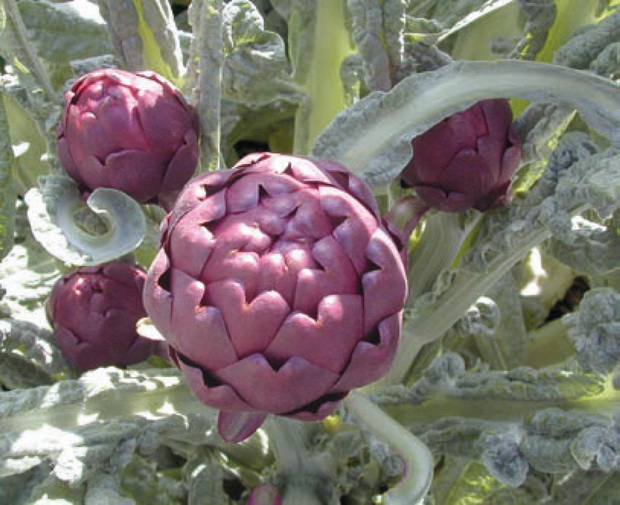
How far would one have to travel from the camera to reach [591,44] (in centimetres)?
89

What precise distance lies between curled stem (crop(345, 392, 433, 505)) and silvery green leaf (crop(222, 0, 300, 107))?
0.34m

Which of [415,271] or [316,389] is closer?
[316,389]

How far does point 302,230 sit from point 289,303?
0.18 ft

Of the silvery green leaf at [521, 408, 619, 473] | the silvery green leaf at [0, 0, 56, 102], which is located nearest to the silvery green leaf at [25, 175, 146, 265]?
the silvery green leaf at [0, 0, 56, 102]

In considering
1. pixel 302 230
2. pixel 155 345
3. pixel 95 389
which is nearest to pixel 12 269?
pixel 155 345

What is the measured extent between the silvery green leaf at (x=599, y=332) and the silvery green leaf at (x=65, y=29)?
2.08 ft

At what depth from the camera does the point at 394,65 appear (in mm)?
916

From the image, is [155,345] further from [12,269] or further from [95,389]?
[12,269]

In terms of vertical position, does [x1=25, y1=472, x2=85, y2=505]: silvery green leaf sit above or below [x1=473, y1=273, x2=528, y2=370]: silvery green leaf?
above

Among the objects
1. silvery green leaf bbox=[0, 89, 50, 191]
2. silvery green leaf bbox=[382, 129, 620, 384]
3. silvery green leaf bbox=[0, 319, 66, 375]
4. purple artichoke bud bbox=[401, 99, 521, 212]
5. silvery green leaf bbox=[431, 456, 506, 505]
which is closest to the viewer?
silvery green leaf bbox=[382, 129, 620, 384]

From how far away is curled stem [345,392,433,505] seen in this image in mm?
747

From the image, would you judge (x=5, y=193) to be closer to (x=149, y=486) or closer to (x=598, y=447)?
(x=149, y=486)

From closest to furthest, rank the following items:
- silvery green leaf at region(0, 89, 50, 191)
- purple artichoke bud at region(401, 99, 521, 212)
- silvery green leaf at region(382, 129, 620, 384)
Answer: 1. silvery green leaf at region(382, 129, 620, 384)
2. purple artichoke bud at region(401, 99, 521, 212)
3. silvery green leaf at region(0, 89, 50, 191)

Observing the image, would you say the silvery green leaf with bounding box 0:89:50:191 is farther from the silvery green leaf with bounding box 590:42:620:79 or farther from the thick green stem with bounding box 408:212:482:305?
the silvery green leaf with bounding box 590:42:620:79
